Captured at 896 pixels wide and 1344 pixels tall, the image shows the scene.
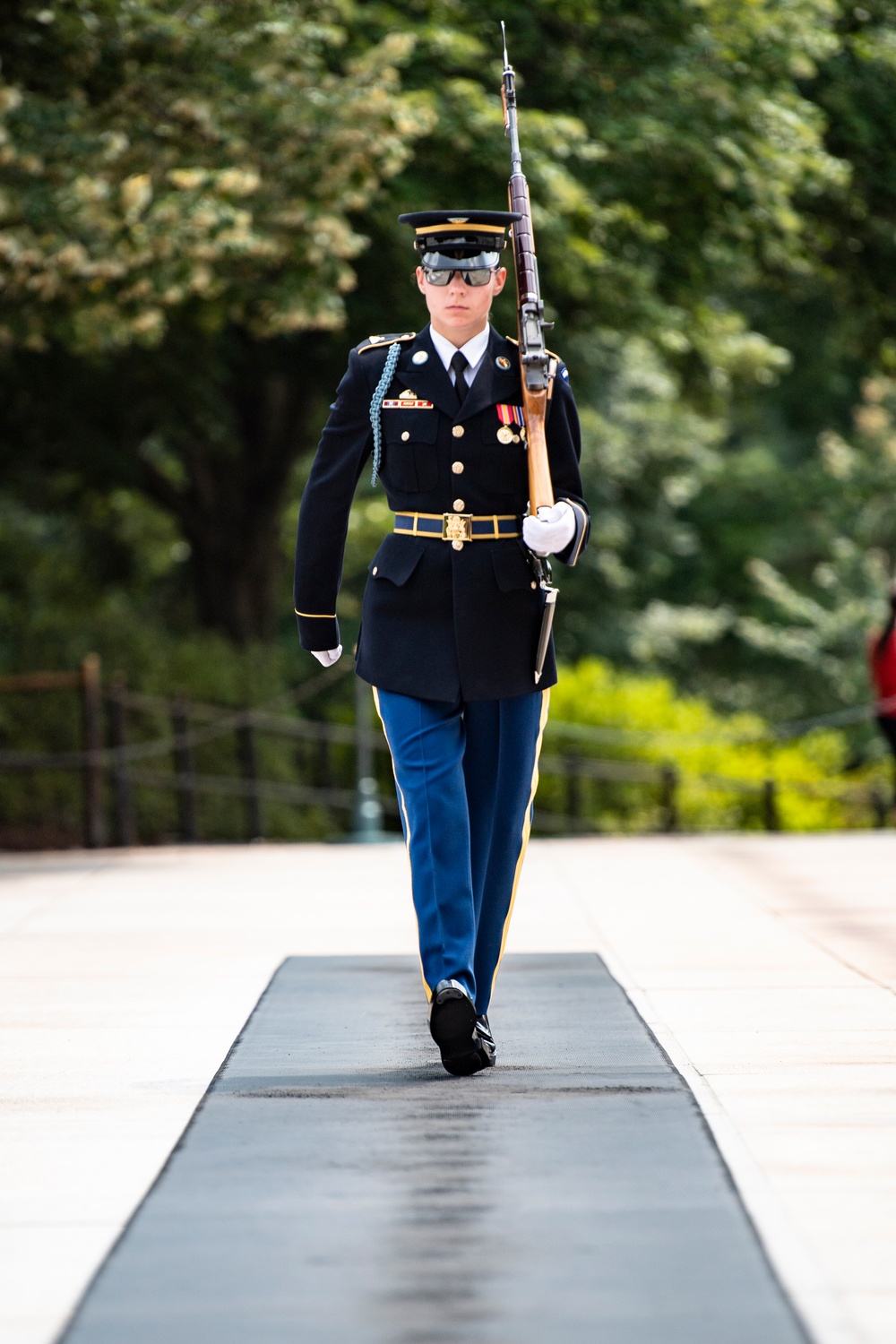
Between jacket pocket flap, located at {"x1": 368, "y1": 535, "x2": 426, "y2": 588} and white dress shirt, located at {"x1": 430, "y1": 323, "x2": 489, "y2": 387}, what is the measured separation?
42 cm

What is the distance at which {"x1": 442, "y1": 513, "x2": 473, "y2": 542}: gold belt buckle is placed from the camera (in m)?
4.92

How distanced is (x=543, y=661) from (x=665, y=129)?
814 cm

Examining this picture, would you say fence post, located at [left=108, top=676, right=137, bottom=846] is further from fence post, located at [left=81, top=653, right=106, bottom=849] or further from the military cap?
the military cap

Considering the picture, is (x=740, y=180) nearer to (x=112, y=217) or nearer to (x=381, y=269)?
(x=381, y=269)

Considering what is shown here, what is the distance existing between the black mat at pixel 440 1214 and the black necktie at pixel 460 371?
1.66 meters

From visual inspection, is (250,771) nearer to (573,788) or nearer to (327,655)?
(573,788)

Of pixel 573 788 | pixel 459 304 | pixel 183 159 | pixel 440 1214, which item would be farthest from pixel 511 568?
pixel 573 788

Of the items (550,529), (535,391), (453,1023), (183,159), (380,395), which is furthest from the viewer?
(183,159)

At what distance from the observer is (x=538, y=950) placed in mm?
7188

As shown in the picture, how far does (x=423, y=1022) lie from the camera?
554 centimetres

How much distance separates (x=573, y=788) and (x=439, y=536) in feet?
42.3

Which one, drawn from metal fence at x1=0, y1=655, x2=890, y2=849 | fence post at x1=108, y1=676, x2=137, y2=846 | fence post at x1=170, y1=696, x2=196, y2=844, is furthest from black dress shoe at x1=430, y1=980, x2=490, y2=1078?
fence post at x1=170, y1=696, x2=196, y2=844

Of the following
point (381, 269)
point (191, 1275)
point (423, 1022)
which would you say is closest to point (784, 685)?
point (381, 269)

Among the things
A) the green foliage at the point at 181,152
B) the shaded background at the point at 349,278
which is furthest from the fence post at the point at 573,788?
the green foliage at the point at 181,152
